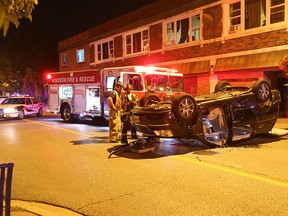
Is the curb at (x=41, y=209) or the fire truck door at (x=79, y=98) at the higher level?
the fire truck door at (x=79, y=98)

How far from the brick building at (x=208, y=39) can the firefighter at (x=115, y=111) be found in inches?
326

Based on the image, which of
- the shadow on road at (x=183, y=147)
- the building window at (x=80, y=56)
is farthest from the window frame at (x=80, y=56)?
the shadow on road at (x=183, y=147)

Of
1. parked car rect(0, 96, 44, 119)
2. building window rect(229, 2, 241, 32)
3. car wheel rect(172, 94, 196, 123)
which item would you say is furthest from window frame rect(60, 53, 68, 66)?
car wheel rect(172, 94, 196, 123)

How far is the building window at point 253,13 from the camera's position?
50.8ft

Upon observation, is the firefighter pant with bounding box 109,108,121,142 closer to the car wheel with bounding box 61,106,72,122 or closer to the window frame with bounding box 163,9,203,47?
the car wheel with bounding box 61,106,72,122

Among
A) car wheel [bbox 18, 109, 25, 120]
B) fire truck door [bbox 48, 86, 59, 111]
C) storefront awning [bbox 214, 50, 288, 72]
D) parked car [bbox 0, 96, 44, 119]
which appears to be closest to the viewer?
storefront awning [bbox 214, 50, 288, 72]

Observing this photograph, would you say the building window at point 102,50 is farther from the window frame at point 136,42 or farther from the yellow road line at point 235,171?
the yellow road line at point 235,171

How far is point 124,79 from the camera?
13195 millimetres

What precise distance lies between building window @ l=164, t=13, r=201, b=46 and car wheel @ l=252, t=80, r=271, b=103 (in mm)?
10736

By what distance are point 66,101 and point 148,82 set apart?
6.42 m

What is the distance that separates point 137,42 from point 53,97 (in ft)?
26.9

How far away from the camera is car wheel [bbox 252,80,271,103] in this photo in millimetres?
8992

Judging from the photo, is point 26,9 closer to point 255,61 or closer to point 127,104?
point 127,104

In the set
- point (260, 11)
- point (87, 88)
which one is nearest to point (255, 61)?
point (260, 11)
